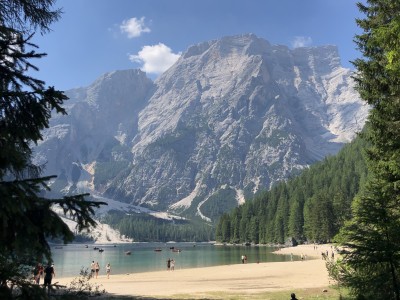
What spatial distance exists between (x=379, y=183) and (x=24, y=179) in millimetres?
17081

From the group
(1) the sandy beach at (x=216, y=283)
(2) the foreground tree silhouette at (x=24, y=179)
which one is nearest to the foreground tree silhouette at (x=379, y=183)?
(2) the foreground tree silhouette at (x=24, y=179)

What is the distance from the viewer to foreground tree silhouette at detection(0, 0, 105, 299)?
20.8ft

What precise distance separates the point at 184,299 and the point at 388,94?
18326 millimetres

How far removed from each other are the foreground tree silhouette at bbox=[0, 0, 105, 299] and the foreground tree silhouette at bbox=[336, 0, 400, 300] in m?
11.2

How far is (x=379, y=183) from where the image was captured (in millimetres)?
18516

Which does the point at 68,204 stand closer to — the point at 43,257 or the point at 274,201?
the point at 43,257

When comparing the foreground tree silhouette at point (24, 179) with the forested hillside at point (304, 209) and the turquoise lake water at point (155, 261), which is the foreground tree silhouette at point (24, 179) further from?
the forested hillside at point (304, 209)

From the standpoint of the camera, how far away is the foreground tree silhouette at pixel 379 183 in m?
13.9

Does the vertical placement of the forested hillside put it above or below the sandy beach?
above

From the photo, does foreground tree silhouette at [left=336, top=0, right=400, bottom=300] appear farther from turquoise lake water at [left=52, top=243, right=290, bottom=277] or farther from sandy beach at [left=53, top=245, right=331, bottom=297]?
turquoise lake water at [left=52, top=243, right=290, bottom=277]

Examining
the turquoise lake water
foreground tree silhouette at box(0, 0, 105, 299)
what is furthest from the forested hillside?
foreground tree silhouette at box(0, 0, 105, 299)

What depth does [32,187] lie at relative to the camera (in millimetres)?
6605

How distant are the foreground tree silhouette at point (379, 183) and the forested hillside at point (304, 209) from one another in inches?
3808

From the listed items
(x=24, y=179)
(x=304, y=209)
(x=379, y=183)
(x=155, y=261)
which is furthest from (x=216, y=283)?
(x=304, y=209)
